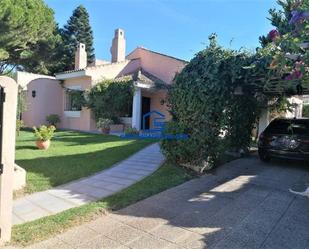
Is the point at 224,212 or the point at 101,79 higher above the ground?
the point at 101,79

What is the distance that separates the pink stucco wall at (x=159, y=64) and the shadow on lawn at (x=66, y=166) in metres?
8.69

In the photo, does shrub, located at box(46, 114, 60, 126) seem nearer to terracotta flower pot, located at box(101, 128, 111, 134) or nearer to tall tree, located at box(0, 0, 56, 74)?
tall tree, located at box(0, 0, 56, 74)

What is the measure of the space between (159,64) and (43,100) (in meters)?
8.51

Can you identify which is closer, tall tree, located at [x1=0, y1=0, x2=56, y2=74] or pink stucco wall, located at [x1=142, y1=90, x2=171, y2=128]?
tall tree, located at [x1=0, y1=0, x2=56, y2=74]

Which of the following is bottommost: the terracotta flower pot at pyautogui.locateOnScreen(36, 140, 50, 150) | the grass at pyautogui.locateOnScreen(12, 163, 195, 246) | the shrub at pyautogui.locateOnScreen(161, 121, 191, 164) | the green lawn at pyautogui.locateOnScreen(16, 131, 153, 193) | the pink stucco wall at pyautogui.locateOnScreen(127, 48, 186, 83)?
the grass at pyautogui.locateOnScreen(12, 163, 195, 246)

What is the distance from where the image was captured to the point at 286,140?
30.9 feet

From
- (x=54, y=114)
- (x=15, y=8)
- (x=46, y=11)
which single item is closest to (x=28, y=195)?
(x=15, y=8)

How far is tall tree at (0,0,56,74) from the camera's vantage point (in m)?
16.3

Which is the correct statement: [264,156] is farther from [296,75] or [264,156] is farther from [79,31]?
[79,31]

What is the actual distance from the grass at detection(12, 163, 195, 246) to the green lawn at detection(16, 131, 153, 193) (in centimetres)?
190

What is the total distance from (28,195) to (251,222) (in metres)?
4.73

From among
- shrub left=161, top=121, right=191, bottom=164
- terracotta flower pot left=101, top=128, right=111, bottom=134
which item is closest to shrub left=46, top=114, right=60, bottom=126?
terracotta flower pot left=101, top=128, right=111, bottom=134

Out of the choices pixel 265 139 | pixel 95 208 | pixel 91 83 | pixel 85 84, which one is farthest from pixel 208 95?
pixel 85 84

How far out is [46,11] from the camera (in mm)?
21609
